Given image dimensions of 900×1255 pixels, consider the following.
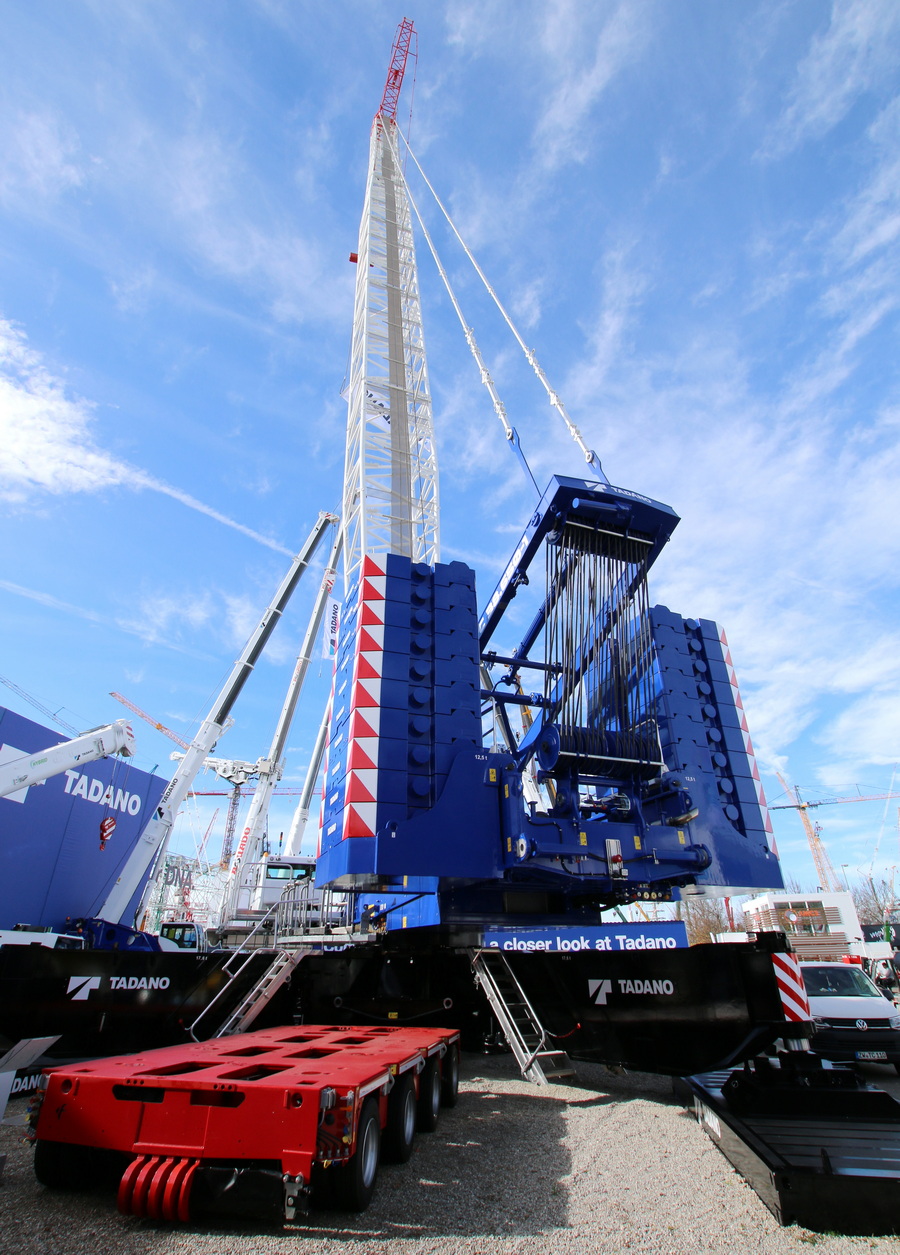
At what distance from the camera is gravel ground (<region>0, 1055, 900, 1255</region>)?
4.17m

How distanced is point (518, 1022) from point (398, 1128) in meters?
3.60

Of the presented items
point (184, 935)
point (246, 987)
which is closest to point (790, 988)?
point (246, 987)

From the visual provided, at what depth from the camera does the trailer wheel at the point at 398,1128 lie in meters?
5.54

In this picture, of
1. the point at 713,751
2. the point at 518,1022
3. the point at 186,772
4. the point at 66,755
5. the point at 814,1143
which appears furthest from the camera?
the point at 186,772

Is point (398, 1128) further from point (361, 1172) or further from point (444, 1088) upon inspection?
point (444, 1088)

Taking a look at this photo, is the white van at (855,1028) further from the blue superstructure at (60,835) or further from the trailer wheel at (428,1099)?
the blue superstructure at (60,835)

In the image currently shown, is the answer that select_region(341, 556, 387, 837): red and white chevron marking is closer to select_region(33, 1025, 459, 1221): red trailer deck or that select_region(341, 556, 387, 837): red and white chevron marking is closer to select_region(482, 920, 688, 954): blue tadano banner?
select_region(482, 920, 688, 954): blue tadano banner

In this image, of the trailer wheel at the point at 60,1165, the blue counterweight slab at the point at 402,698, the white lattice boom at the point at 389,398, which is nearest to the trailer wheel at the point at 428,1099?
the blue counterweight slab at the point at 402,698

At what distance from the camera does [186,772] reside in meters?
26.6

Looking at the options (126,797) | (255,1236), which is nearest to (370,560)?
(255,1236)

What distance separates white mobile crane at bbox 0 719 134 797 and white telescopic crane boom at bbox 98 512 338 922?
234 inches

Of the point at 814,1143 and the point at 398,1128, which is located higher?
the point at 398,1128

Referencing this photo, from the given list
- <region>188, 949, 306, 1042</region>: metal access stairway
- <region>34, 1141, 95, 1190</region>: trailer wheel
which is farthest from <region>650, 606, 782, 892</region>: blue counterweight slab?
<region>34, 1141, 95, 1190</region>: trailer wheel

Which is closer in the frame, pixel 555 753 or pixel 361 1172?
pixel 361 1172
